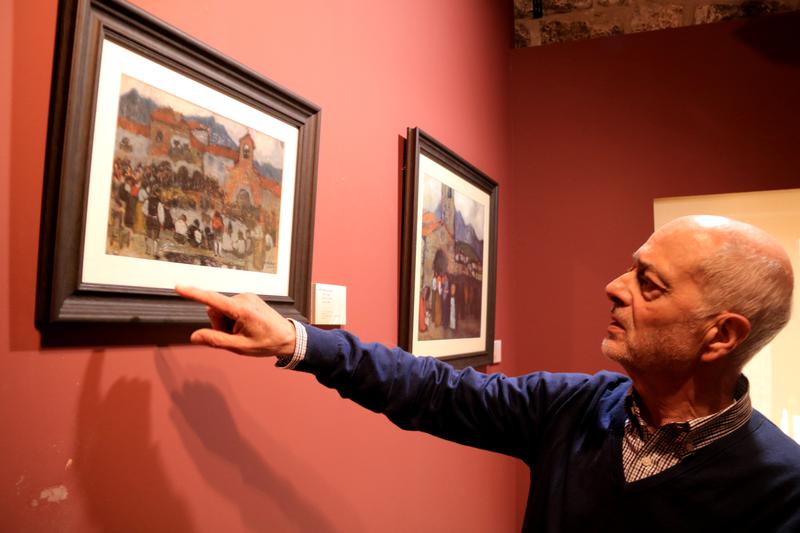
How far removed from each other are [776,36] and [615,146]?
0.80m

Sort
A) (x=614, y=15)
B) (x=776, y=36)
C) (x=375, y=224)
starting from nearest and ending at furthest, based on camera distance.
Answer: (x=375, y=224)
(x=776, y=36)
(x=614, y=15)

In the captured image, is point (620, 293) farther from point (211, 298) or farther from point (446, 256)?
point (446, 256)

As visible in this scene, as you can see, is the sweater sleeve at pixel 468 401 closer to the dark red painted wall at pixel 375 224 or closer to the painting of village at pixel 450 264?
the dark red painted wall at pixel 375 224

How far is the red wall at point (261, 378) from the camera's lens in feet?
3.00

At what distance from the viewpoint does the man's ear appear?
1.17 meters

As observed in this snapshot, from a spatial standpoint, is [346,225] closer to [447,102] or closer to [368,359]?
[368,359]

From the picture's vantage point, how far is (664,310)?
1.22 meters

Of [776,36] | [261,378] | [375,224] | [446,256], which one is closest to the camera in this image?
[261,378]

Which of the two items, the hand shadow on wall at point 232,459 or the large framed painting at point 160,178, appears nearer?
the large framed painting at point 160,178

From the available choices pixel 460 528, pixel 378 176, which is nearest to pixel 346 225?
pixel 378 176

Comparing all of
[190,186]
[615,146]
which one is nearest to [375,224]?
[190,186]

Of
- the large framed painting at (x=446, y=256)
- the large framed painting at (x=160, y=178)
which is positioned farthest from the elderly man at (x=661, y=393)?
the large framed painting at (x=446, y=256)

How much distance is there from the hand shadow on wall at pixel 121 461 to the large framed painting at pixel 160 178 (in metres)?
0.14

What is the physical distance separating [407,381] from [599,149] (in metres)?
2.08
